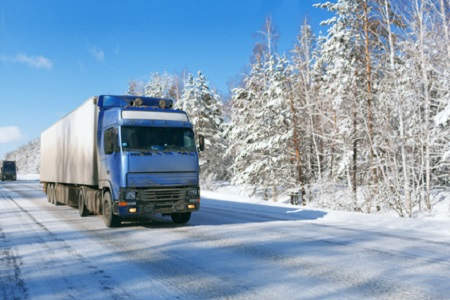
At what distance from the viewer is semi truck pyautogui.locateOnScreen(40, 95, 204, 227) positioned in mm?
9625

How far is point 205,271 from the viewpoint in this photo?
5.76 m

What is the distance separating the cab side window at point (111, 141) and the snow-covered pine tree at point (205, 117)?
27131mm

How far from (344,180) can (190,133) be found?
17.3 metres

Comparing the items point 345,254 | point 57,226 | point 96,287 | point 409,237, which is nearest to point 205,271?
point 96,287

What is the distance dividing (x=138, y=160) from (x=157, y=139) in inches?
32.7

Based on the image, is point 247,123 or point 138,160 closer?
point 138,160

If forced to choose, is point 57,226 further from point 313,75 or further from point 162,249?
point 313,75

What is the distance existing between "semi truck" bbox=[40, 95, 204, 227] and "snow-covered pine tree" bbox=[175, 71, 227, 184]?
25.8m

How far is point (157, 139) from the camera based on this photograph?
33.3ft

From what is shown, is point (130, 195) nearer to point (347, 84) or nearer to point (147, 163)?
point (147, 163)

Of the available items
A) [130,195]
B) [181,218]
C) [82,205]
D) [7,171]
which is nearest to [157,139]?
[130,195]

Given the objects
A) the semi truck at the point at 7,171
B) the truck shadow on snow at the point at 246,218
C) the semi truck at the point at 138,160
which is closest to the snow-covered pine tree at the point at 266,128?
the truck shadow on snow at the point at 246,218

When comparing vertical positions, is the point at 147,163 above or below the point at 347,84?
below

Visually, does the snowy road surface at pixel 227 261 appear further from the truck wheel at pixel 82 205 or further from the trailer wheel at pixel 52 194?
the trailer wheel at pixel 52 194
